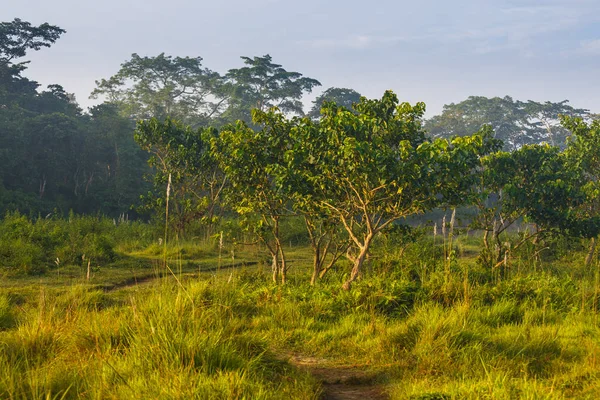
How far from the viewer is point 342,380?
5977 millimetres

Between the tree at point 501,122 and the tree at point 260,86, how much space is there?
59.3 ft

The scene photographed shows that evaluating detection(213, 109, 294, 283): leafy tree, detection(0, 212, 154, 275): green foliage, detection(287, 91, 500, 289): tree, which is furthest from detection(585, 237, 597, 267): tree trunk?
detection(0, 212, 154, 275): green foliage

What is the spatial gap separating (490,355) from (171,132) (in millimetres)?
17545

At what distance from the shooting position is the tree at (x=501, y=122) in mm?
64375

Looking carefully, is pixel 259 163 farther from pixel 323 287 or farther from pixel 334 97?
pixel 334 97

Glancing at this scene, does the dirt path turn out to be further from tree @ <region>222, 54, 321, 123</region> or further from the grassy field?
tree @ <region>222, 54, 321, 123</region>

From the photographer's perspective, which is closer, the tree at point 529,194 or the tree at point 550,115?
the tree at point 529,194

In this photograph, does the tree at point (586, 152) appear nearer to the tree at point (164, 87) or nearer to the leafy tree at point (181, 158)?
the leafy tree at point (181, 158)

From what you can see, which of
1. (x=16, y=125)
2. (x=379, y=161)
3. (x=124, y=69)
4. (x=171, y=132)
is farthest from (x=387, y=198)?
(x=124, y=69)

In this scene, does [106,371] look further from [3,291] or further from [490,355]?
[3,291]

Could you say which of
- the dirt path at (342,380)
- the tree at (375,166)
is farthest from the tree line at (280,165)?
the dirt path at (342,380)

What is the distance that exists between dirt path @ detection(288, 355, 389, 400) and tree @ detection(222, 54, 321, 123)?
155 ft

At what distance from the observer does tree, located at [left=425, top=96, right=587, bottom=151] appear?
64.4 metres

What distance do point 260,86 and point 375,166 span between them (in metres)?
46.8
